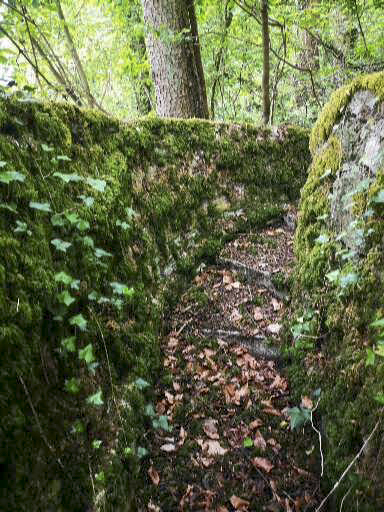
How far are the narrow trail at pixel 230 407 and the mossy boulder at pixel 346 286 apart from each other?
0.31m

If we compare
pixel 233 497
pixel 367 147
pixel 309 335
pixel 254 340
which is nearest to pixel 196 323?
pixel 254 340

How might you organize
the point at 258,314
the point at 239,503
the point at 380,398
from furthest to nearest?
the point at 258,314
the point at 239,503
the point at 380,398

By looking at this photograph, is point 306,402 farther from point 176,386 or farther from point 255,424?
point 176,386

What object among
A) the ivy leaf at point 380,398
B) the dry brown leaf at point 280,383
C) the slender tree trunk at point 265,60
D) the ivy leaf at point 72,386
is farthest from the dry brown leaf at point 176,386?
the slender tree trunk at point 265,60

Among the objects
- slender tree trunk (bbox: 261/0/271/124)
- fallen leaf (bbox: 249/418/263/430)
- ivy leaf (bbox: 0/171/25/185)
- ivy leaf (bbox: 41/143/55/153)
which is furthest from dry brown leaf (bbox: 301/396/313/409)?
slender tree trunk (bbox: 261/0/271/124)

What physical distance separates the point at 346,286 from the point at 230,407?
1.56 m

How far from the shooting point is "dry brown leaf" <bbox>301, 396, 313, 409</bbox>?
3.46 meters

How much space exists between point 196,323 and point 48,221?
213cm

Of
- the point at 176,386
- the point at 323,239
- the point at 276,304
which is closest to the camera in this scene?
the point at 176,386

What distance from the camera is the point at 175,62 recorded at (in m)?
7.11

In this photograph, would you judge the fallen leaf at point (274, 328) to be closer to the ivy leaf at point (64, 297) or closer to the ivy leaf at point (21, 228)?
the ivy leaf at point (64, 297)

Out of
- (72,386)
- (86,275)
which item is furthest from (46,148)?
(72,386)

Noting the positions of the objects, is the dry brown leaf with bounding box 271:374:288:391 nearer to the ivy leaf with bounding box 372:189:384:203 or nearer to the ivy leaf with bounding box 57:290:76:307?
the ivy leaf with bounding box 372:189:384:203

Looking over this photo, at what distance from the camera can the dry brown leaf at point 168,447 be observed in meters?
3.29
